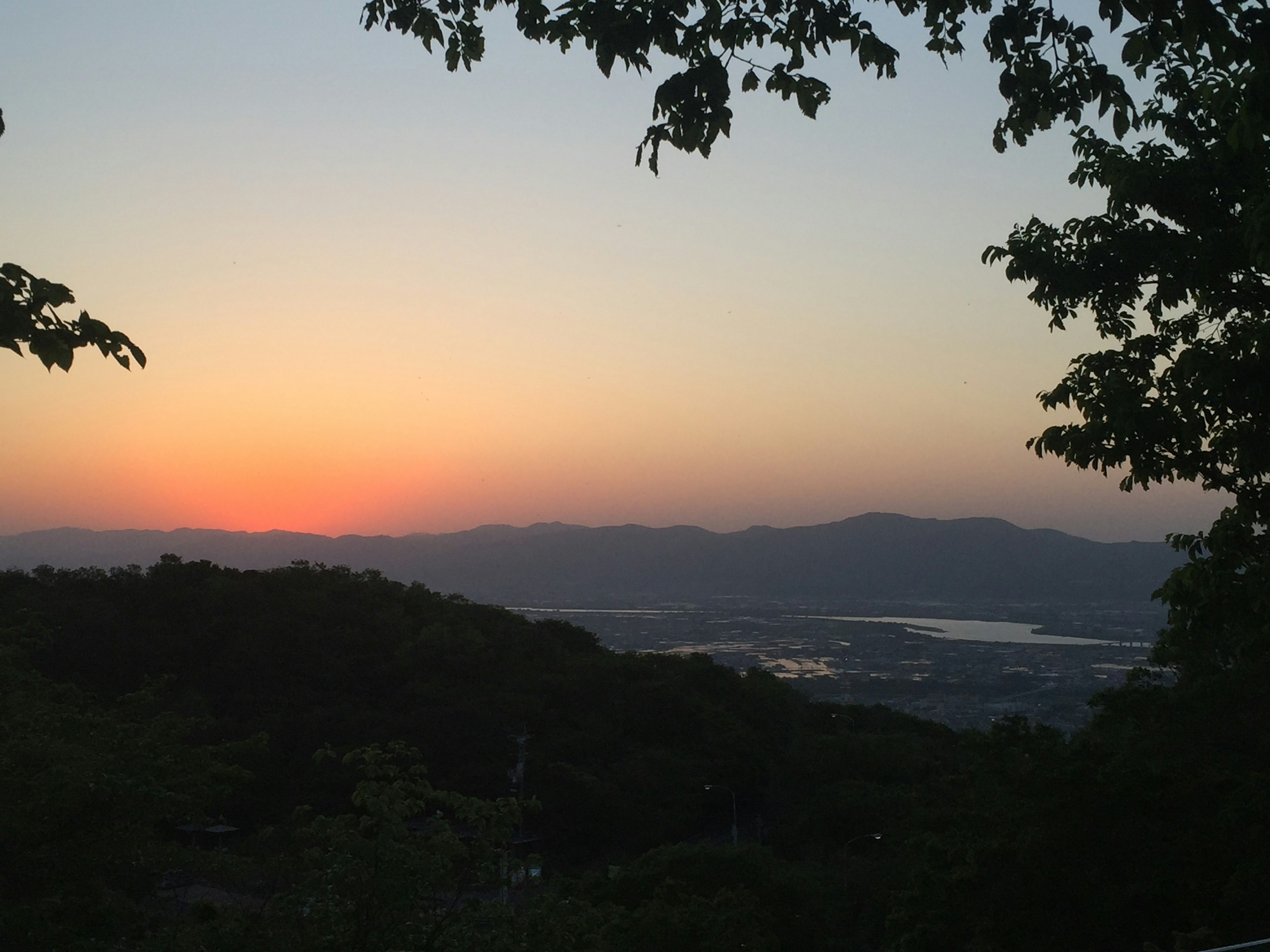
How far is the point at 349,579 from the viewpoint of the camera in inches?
1633

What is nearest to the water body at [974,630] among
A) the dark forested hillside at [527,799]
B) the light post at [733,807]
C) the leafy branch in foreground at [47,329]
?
the dark forested hillside at [527,799]

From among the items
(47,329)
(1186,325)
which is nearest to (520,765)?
(1186,325)

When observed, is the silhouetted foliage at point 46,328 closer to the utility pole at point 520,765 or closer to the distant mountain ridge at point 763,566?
the utility pole at point 520,765

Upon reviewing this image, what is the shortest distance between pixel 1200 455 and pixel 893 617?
467 feet

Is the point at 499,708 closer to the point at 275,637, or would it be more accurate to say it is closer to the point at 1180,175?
the point at 275,637

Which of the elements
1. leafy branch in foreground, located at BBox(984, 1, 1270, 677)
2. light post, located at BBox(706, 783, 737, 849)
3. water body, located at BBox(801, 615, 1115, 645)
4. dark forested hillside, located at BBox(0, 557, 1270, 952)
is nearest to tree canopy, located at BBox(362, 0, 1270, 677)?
leafy branch in foreground, located at BBox(984, 1, 1270, 677)

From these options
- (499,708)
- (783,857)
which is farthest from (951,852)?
(499,708)

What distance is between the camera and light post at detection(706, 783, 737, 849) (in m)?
29.0

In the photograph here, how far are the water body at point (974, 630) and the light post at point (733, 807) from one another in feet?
253

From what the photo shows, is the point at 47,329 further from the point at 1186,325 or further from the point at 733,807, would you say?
the point at 733,807

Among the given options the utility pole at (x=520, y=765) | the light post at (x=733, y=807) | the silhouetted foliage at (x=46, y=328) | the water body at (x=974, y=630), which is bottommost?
the water body at (x=974, y=630)

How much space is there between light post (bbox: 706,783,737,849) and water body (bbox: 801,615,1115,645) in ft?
253

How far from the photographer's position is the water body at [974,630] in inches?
4087

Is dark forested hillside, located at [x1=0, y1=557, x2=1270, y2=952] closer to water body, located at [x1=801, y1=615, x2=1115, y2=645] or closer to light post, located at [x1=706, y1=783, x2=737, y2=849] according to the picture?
light post, located at [x1=706, y1=783, x2=737, y2=849]
